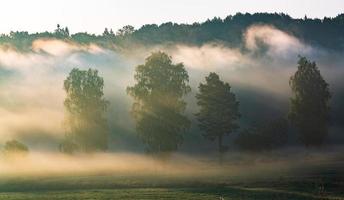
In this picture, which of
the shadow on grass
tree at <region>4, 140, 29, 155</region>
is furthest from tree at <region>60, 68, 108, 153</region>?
the shadow on grass

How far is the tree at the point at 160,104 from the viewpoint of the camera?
101 metres

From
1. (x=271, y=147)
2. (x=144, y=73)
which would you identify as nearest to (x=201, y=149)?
(x=271, y=147)

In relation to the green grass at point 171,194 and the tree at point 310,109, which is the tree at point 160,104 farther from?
the green grass at point 171,194

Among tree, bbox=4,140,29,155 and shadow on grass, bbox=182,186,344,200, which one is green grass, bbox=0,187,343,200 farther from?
tree, bbox=4,140,29,155

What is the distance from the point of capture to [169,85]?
102250 millimetres

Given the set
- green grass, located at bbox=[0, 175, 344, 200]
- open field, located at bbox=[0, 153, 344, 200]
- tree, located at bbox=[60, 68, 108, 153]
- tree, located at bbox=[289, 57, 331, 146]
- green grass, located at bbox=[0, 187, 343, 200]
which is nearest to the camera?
green grass, located at bbox=[0, 187, 343, 200]

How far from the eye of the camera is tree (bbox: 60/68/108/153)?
10787 cm

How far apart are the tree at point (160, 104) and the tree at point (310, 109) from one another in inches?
903

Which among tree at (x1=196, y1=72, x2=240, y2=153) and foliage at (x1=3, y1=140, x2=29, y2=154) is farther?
foliage at (x1=3, y1=140, x2=29, y2=154)

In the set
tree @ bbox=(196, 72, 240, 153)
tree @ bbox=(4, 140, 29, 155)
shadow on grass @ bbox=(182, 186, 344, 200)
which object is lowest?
shadow on grass @ bbox=(182, 186, 344, 200)

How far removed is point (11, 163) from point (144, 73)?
31237 mm

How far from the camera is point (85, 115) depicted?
108875 millimetres

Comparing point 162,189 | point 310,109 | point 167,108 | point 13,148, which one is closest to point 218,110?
point 167,108

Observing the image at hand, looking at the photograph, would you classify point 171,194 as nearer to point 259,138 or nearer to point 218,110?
point 218,110
